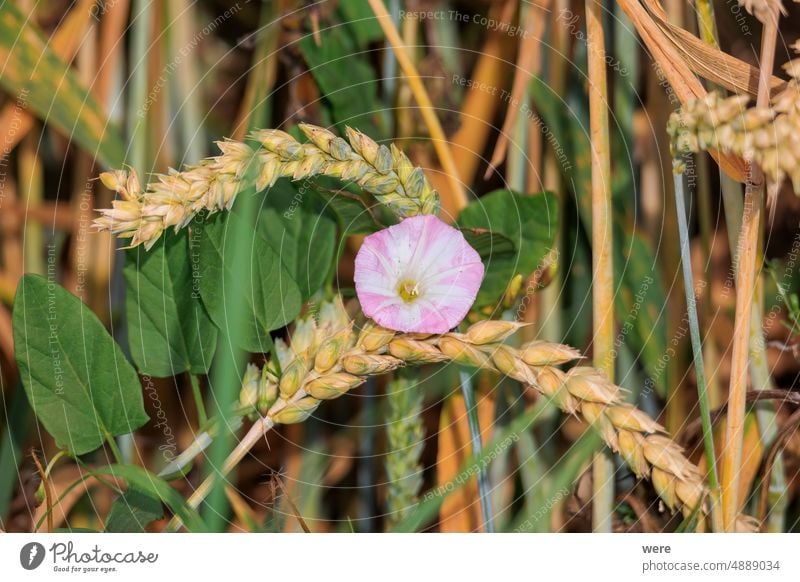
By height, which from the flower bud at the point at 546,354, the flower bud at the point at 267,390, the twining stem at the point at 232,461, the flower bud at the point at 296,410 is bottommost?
the twining stem at the point at 232,461

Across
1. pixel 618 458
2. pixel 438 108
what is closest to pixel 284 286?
pixel 438 108

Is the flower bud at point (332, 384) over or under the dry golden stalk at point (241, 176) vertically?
under

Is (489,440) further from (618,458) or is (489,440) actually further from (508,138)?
(508,138)

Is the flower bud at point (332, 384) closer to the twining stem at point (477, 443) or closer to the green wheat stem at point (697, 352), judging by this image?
the twining stem at point (477, 443)
